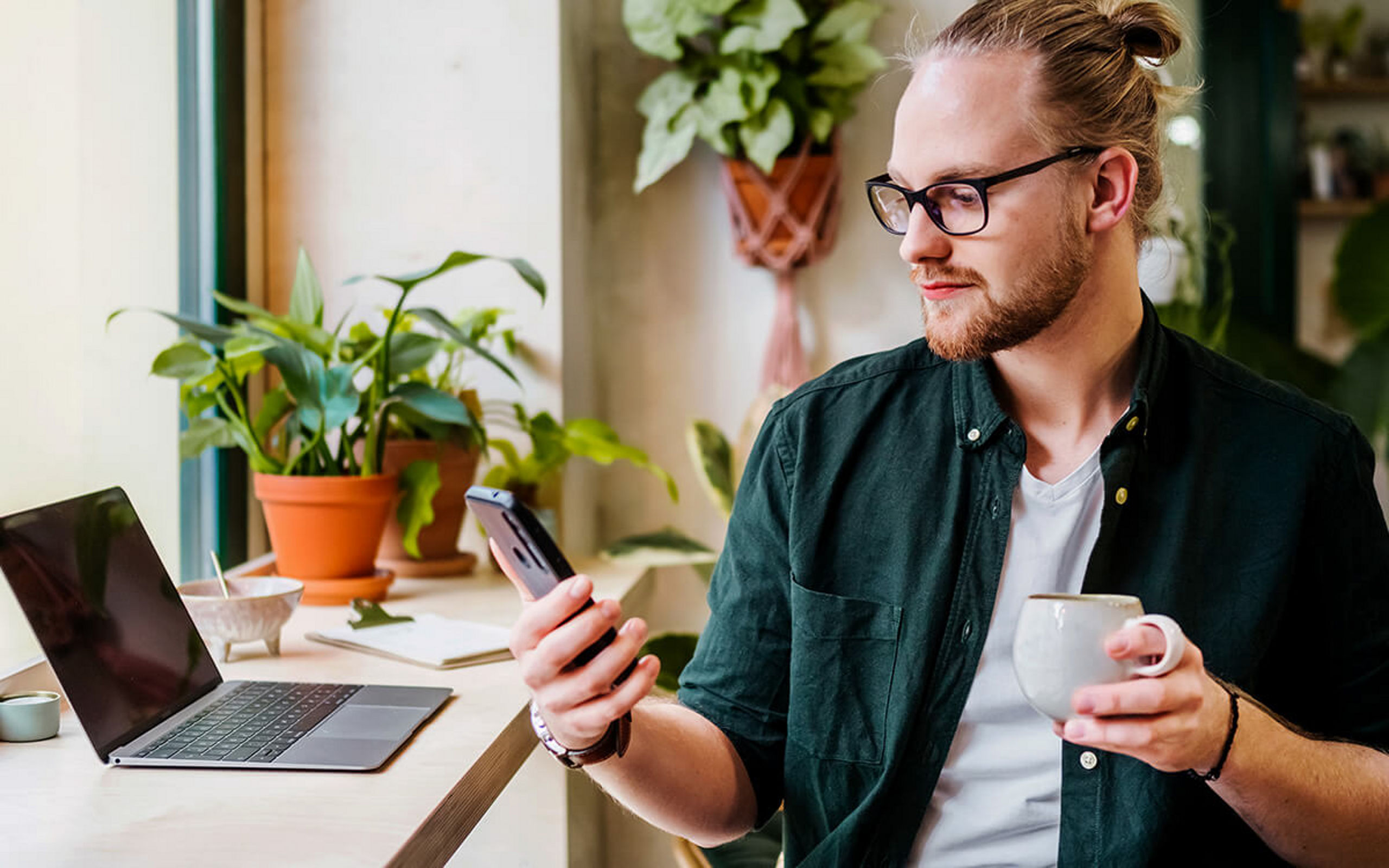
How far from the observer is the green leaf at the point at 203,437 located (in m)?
1.79

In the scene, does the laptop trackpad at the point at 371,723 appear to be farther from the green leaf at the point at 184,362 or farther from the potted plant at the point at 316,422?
the green leaf at the point at 184,362

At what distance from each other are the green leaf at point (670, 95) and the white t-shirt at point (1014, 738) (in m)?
1.30

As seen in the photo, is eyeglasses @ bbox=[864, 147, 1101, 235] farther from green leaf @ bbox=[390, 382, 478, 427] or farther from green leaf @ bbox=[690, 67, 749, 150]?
green leaf @ bbox=[690, 67, 749, 150]

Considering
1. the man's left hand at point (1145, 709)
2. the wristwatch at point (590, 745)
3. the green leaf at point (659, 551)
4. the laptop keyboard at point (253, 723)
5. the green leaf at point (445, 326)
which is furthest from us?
the green leaf at point (659, 551)

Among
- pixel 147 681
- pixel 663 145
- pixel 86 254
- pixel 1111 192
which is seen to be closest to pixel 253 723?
pixel 147 681

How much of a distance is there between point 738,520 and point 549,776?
2.26 ft

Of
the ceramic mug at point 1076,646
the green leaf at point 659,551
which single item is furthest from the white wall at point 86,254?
the ceramic mug at point 1076,646

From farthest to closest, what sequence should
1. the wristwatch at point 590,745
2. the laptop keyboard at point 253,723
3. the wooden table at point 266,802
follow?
1. the laptop keyboard at point 253,723
2. the wristwatch at point 590,745
3. the wooden table at point 266,802

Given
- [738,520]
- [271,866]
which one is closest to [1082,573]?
[738,520]

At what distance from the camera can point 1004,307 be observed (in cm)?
123

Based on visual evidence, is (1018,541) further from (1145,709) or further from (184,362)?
(184,362)

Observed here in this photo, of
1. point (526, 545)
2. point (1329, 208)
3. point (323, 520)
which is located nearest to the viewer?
point (526, 545)

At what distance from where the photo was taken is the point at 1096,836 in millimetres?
1161

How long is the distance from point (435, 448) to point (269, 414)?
26 cm
